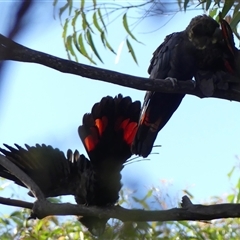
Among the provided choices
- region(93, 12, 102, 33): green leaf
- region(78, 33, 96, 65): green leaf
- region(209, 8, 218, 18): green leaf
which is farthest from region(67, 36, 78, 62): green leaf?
region(209, 8, 218, 18): green leaf

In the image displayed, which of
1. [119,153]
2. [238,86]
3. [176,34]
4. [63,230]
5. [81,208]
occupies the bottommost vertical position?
[63,230]

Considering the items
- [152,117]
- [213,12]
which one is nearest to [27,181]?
[152,117]

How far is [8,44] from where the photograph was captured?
35 cm

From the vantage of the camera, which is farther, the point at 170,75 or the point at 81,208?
the point at 170,75

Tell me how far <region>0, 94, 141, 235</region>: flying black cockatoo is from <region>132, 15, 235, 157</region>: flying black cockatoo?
69 millimetres

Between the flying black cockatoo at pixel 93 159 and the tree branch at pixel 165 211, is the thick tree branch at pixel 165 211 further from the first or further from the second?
the flying black cockatoo at pixel 93 159

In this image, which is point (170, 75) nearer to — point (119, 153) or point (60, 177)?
point (119, 153)

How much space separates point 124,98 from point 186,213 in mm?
557

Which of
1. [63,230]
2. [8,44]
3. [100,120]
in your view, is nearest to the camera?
[8,44]

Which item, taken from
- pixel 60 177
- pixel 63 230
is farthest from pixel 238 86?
pixel 63 230

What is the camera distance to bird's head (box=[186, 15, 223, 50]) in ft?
6.36

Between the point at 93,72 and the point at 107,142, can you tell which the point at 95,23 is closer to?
the point at 107,142

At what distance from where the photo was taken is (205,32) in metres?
1.95

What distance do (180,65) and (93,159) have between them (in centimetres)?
51
